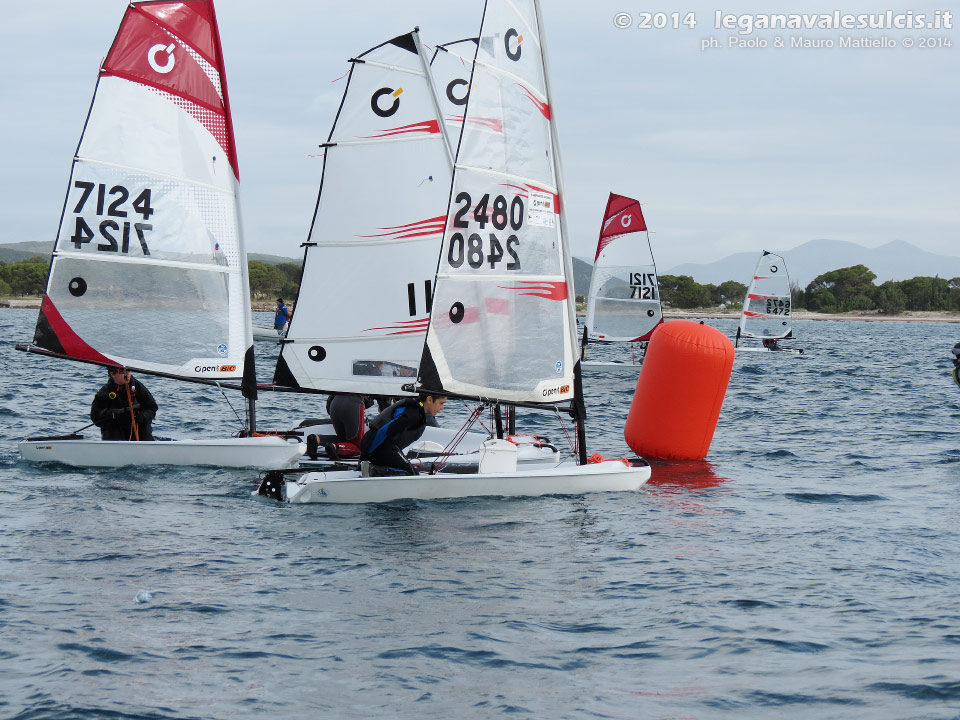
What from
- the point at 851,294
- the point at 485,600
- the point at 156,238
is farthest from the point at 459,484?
the point at 851,294

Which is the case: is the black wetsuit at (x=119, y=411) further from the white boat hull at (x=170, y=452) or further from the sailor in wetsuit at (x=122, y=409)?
the white boat hull at (x=170, y=452)

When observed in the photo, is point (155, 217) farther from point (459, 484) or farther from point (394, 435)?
point (459, 484)

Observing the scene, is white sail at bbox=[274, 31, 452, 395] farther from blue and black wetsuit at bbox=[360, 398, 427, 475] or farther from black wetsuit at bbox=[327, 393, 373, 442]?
blue and black wetsuit at bbox=[360, 398, 427, 475]

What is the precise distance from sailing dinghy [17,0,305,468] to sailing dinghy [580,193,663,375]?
2230 cm

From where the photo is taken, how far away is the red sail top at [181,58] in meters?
14.2

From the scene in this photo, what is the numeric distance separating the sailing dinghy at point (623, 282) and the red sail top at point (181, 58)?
2252 cm

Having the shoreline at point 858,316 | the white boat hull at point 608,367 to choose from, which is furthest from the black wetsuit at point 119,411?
the shoreline at point 858,316

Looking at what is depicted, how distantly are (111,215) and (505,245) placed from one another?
223 inches

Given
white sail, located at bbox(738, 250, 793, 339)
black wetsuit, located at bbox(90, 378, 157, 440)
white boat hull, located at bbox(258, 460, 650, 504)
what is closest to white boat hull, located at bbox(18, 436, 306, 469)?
black wetsuit, located at bbox(90, 378, 157, 440)

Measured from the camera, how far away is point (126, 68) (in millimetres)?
14234

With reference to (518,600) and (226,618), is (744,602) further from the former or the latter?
(226,618)

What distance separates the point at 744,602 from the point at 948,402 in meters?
20.5

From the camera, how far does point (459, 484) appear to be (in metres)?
12.4

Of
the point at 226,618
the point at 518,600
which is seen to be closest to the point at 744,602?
the point at 518,600
